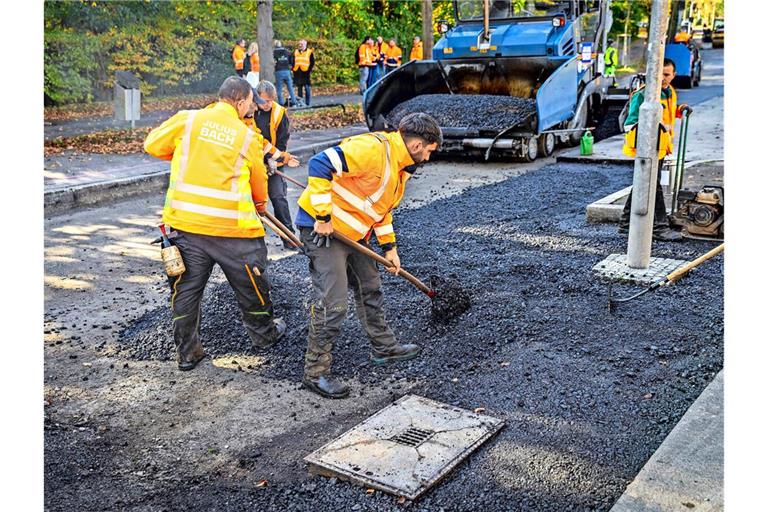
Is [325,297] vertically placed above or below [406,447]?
above

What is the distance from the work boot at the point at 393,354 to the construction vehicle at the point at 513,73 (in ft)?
23.6

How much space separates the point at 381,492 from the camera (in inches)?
128

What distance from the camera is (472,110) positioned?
1193 centimetres

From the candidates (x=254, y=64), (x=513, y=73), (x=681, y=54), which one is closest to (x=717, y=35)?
(x=681, y=54)

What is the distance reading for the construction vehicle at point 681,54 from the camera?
70.0 feet

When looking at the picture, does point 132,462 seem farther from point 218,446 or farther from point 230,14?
point 230,14

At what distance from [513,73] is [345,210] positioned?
9.11 meters

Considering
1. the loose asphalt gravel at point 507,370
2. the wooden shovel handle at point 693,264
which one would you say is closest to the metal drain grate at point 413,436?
the loose asphalt gravel at point 507,370

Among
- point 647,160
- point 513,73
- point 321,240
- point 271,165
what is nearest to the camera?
point 321,240

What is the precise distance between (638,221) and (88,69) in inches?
613

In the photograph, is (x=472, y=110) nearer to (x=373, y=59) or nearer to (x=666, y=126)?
(x=666, y=126)

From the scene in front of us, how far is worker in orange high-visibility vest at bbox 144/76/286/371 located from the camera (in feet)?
14.8

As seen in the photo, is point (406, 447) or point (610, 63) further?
point (610, 63)

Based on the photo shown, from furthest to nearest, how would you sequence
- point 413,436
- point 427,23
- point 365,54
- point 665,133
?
point 365,54 → point 427,23 → point 665,133 → point 413,436
